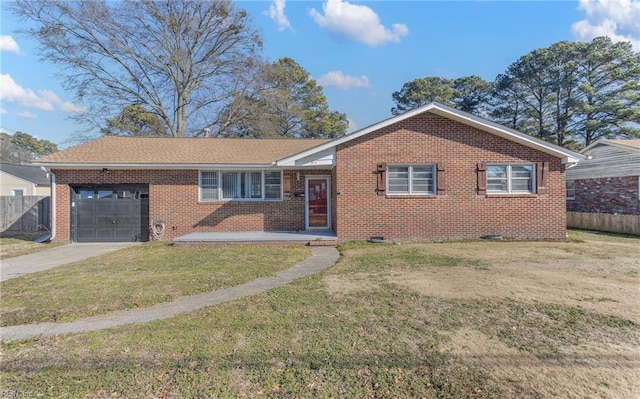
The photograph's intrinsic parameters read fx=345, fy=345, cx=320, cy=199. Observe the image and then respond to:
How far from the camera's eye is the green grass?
201 inches

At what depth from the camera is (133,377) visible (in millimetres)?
3100

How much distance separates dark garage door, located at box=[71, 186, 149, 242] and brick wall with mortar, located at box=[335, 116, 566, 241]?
7.34 meters

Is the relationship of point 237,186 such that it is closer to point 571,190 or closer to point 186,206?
point 186,206

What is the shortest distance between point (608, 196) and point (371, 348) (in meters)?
18.9

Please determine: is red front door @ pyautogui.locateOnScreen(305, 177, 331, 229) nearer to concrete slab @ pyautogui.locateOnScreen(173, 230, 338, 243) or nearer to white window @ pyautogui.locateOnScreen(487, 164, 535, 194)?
concrete slab @ pyautogui.locateOnScreen(173, 230, 338, 243)

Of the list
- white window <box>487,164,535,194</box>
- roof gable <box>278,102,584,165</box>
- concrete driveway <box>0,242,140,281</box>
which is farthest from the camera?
white window <box>487,164,535,194</box>

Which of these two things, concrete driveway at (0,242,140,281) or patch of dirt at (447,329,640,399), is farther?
concrete driveway at (0,242,140,281)

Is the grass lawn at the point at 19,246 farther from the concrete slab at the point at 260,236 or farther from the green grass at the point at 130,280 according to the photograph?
the concrete slab at the point at 260,236

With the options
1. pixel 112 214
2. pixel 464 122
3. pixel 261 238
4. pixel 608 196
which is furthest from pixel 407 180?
pixel 608 196

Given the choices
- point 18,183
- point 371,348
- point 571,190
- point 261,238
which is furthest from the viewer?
point 18,183

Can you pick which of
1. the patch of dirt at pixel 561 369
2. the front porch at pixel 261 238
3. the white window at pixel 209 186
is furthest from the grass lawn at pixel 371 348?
the white window at pixel 209 186

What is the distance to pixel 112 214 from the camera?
1270 centimetres

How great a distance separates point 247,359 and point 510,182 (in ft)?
36.2

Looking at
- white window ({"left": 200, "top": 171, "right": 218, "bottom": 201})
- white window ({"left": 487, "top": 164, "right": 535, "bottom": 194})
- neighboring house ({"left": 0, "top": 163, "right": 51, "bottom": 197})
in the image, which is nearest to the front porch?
white window ({"left": 200, "top": 171, "right": 218, "bottom": 201})
